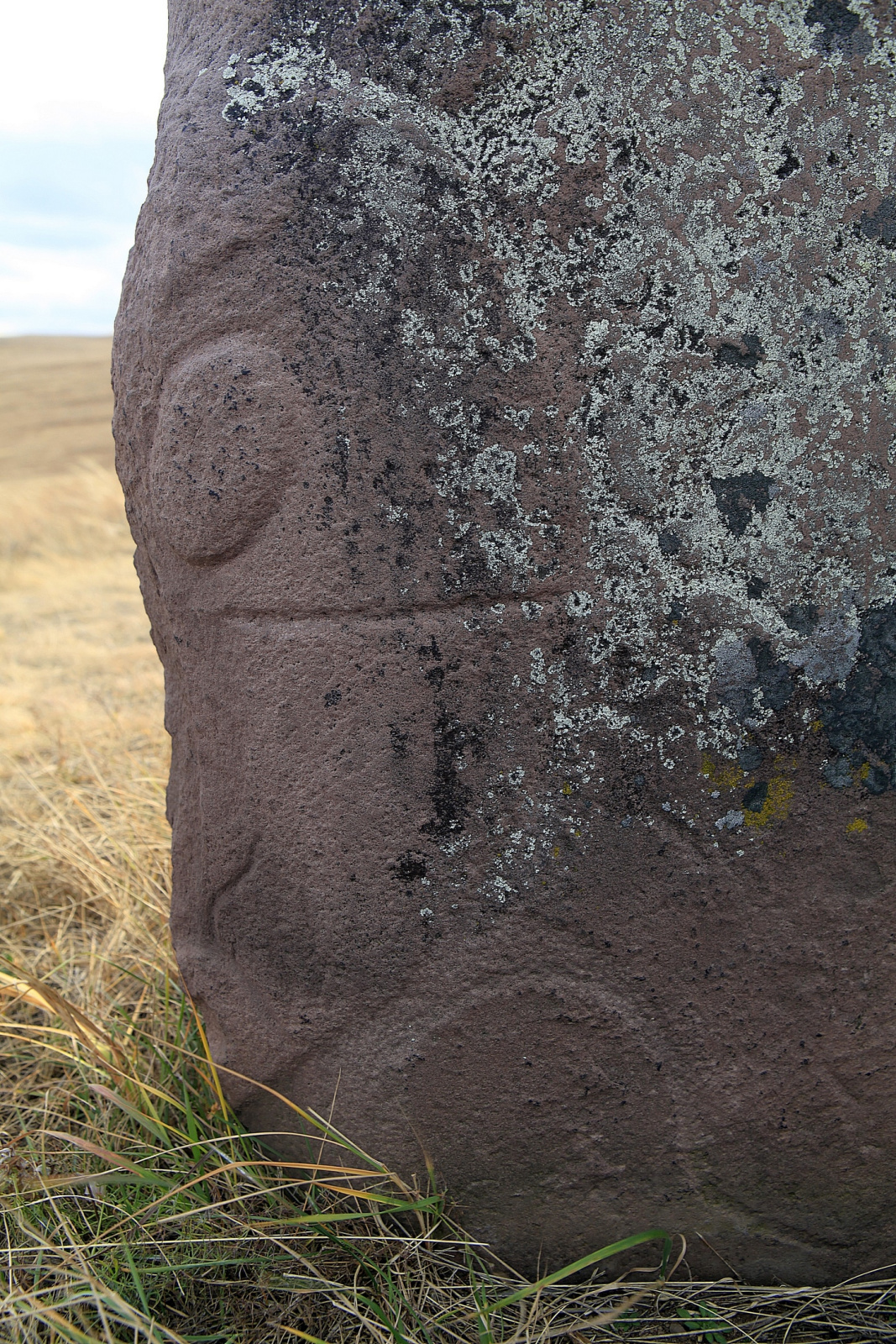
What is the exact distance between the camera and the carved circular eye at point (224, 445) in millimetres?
1076

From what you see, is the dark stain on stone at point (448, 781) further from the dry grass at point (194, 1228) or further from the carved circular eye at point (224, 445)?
the dry grass at point (194, 1228)

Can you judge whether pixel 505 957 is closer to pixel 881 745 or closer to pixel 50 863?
pixel 881 745

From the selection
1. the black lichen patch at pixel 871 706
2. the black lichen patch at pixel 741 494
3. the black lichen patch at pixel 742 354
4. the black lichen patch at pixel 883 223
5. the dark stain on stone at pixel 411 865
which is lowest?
the dark stain on stone at pixel 411 865

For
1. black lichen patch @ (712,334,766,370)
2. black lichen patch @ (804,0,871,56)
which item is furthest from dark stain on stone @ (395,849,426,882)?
black lichen patch @ (804,0,871,56)

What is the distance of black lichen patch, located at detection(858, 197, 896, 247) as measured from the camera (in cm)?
102

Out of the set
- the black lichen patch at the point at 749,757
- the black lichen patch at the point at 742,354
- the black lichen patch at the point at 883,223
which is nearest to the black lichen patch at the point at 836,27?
the black lichen patch at the point at 883,223

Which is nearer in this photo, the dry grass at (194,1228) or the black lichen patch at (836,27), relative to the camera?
the black lichen patch at (836,27)

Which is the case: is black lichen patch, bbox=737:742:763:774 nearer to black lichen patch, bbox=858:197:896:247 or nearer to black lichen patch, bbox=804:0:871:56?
black lichen patch, bbox=858:197:896:247

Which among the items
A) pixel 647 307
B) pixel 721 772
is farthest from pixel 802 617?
pixel 647 307

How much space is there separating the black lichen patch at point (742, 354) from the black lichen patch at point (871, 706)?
290 mm

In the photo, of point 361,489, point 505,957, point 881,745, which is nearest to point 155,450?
point 361,489

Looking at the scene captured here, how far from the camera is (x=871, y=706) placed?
3.43ft

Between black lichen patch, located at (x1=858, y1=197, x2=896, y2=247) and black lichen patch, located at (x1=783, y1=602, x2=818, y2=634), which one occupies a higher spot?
black lichen patch, located at (x1=858, y1=197, x2=896, y2=247)

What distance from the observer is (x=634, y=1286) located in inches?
44.1
